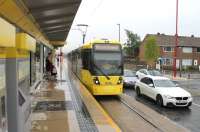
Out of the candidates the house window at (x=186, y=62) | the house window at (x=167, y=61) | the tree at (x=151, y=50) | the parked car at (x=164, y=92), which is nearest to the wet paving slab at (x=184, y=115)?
the parked car at (x=164, y=92)

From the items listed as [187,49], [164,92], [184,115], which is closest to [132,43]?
[187,49]

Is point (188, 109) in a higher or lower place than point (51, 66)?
lower

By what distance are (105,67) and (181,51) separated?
5849 centimetres

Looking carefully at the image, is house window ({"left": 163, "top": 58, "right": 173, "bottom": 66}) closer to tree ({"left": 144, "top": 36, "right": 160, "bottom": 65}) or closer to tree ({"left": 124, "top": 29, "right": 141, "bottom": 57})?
tree ({"left": 144, "top": 36, "right": 160, "bottom": 65})

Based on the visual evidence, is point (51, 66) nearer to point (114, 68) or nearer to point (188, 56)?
point (114, 68)

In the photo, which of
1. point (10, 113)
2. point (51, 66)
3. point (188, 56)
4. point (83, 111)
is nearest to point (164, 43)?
point (188, 56)

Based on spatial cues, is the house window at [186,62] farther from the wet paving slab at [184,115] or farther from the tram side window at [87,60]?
the wet paving slab at [184,115]

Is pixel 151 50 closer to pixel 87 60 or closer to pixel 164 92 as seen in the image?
pixel 87 60

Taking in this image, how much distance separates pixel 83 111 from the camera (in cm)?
1271

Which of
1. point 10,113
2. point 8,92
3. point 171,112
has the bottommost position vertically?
point 171,112

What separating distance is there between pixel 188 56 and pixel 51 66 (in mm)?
52621

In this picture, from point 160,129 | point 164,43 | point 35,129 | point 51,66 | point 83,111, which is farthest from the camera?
point 164,43

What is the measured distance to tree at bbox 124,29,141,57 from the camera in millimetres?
88875

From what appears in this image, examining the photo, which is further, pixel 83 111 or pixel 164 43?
pixel 164 43
